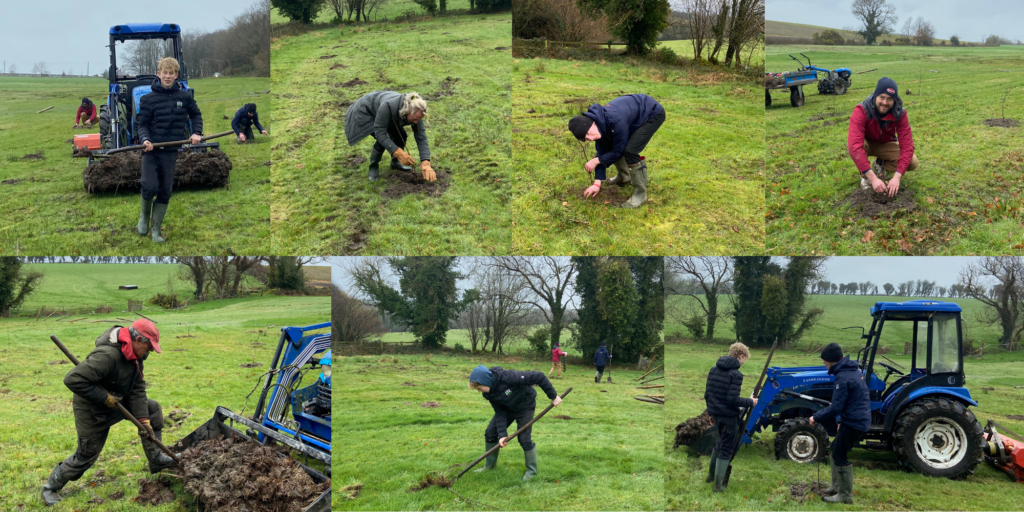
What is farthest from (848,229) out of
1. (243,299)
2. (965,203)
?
(243,299)

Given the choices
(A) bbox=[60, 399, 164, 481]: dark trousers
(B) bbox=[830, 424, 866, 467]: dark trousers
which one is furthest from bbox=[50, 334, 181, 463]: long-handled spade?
(B) bbox=[830, 424, 866, 467]: dark trousers

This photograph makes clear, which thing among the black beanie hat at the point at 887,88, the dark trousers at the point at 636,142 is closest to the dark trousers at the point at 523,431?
the dark trousers at the point at 636,142

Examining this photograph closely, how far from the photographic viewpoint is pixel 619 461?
18.5 feet

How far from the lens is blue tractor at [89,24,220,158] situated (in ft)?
28.6

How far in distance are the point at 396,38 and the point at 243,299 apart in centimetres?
819

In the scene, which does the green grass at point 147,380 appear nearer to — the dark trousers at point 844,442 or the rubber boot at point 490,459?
the rubber boot at point 490,459

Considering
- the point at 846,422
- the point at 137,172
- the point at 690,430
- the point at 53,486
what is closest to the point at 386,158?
the point at 137,172

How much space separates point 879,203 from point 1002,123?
5.05 m

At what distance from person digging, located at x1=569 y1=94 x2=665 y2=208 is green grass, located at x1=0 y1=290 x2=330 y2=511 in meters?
5.05

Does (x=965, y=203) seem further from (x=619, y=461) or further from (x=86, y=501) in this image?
(x=86, y=501)

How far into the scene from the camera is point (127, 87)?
8992 millimetres

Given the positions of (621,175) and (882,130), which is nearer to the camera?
(882,130)

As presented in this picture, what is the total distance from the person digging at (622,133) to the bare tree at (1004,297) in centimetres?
621

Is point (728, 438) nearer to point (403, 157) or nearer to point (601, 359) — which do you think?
point (601, 359)
